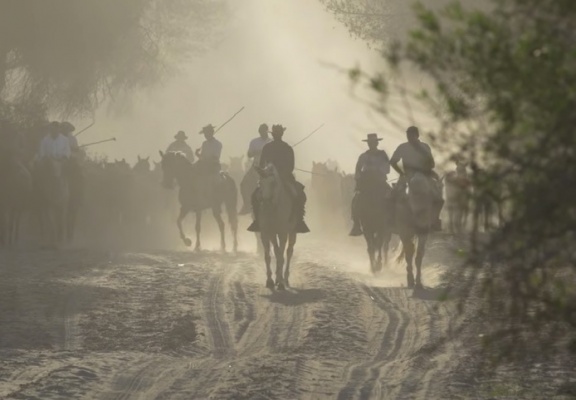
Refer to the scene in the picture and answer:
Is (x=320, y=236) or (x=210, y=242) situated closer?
(x=210, y=242)

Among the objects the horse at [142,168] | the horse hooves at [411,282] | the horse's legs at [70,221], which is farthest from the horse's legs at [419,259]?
the horse at [142,168]

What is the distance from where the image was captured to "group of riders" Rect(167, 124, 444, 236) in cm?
1938

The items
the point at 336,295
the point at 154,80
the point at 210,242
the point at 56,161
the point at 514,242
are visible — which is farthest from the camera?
the point at 154,80

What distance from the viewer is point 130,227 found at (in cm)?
3756

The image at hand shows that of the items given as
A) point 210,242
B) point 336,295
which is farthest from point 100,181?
point 336,295

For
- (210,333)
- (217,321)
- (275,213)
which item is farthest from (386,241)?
(210,333)

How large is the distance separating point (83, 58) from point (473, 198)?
3224cm

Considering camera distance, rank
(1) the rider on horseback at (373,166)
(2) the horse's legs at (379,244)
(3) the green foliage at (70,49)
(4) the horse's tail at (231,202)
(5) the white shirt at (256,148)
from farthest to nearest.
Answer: (3) the green foliage at (70,49)
(4) the horse's tail at (231,202)
(5) the white shirt at (256,148)
(2) the horse's legs at (379,244)
(1) the rider on horseback at (373,166)

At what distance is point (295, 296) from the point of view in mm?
18875

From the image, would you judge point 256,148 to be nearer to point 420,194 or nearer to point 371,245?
point 371,245

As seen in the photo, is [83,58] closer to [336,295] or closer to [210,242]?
[210,242]

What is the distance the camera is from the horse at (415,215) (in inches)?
756

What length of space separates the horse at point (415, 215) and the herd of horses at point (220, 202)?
0.01 m

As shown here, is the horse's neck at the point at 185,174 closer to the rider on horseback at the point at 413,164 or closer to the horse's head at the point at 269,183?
the rider on horseback at the point at 413,164
